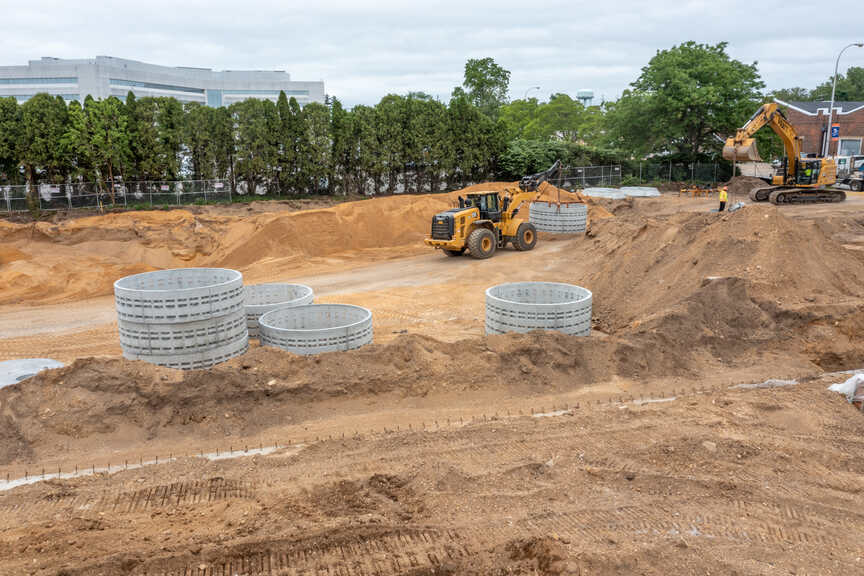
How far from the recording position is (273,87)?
86.1 m

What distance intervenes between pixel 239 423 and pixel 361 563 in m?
4.01

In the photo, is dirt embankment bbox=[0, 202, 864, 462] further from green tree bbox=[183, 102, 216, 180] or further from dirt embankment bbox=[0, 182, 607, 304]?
green tree bbox=[183, 102, 216, 180]

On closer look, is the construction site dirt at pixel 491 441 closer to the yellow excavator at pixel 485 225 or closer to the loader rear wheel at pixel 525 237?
the yellow excavator at pixel 485 225

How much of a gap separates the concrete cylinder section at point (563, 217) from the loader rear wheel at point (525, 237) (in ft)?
5.67

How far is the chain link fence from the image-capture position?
84.0 ft

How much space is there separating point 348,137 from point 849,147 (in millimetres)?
45945

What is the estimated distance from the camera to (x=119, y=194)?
27.9 meters

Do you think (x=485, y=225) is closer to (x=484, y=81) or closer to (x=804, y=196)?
(x=804, y=196)

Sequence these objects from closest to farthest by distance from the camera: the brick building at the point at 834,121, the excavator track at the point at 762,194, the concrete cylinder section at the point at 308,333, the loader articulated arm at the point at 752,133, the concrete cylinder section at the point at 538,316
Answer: the concrete cylinder section at the point at 308,333, the concrete cylinder section at the point at 538,316, the loader articulated arm at the point at 752,133, the excavator track at the point at 762,194, the brick building at the point at 834,121

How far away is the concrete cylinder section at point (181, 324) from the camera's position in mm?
9539

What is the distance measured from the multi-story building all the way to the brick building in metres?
49.3

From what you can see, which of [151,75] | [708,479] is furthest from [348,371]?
[151,75]

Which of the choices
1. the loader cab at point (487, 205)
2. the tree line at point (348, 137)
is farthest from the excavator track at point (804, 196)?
the loader cab at point (487, 205)

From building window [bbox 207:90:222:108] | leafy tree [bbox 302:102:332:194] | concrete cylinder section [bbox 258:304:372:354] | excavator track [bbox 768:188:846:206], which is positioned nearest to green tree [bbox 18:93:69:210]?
leafy tree [bbox 302:102:332:194]
